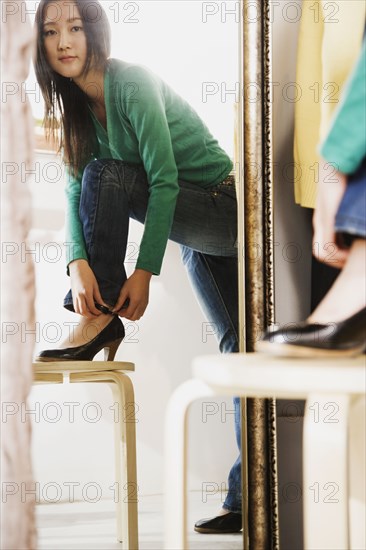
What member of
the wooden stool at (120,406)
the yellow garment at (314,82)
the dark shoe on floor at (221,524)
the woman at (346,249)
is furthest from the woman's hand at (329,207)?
the dark shoe on floor at (221,524)

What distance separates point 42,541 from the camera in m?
1.00

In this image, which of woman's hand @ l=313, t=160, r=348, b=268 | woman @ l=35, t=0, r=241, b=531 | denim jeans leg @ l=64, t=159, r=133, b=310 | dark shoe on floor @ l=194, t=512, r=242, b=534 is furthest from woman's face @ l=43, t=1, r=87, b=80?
dark shoe on floor @ l=194, t=512, r=242, b=534

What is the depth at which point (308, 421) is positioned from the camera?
2.20ft

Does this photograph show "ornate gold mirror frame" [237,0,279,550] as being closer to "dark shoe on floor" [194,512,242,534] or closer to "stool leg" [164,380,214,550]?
"dark shoe on floor" [194,512,242,534]

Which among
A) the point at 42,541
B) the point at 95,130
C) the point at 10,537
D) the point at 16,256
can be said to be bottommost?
the point at 42,541

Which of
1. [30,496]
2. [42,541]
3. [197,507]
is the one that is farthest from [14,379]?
[197,507]

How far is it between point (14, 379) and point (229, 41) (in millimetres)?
715

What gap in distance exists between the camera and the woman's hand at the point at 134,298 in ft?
3.61

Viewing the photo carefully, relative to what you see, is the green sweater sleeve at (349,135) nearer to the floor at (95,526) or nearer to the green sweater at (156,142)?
the green sweater at (156,142)

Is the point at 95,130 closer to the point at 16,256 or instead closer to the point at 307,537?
the point at 16,256

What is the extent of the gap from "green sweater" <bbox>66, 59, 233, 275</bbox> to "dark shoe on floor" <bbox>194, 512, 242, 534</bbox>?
419mm

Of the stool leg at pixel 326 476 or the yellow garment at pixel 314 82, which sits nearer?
the stool leg at pixel 326 476

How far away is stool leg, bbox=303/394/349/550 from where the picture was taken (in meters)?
0.65

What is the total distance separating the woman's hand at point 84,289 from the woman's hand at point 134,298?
0.11 feet
